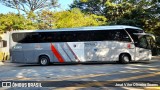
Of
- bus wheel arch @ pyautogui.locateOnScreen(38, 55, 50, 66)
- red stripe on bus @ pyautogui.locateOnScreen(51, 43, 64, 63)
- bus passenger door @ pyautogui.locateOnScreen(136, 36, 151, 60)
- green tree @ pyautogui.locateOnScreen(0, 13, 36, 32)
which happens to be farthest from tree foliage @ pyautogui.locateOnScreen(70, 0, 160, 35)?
bus wheel arch @ pyautogui.locateOnScreen(38, 55, 50, 66)

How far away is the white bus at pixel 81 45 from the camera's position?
24.3m

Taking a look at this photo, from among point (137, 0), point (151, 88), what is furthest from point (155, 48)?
point (151, 88)

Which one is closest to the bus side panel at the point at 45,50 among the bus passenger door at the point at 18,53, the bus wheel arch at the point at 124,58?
the bus passenger door at the point at 18,53

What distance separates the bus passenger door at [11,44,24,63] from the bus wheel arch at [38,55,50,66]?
1.40m

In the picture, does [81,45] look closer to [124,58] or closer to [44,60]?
[44,60]

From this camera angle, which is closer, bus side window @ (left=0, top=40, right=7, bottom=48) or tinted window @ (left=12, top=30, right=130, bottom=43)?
tinted window @ (left=12, top=30, right=130, bottom=43)

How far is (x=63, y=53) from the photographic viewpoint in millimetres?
25422

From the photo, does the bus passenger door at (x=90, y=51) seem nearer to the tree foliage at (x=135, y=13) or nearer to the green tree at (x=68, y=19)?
the tree foliage at (x=135, y=13)

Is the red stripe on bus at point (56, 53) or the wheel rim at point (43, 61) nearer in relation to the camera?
the red stripe on bus at point (56, 53)

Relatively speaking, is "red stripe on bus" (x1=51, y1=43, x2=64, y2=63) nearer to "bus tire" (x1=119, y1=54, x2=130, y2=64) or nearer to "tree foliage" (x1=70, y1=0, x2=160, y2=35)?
"bus tire" (x1=119, y1=54, x2=130, y2=64)

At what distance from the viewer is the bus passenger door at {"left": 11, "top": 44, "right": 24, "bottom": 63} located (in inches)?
1020

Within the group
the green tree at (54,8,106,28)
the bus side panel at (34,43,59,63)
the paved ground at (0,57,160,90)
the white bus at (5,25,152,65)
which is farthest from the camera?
the green tree at (54,8,106,28)

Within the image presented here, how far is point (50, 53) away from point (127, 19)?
1812 centimetres

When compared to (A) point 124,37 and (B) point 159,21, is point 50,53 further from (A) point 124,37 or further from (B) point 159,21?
(B) point 159,21
